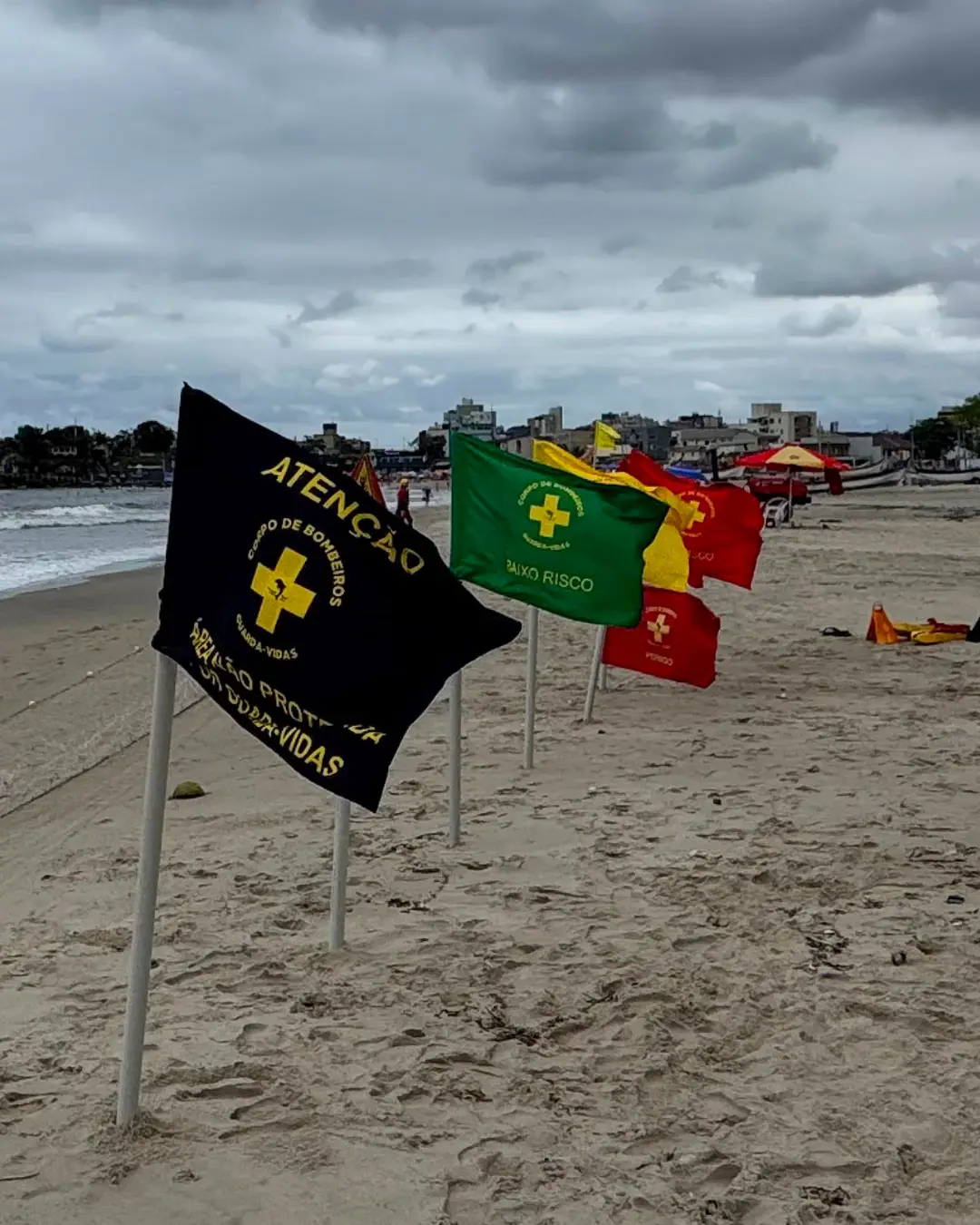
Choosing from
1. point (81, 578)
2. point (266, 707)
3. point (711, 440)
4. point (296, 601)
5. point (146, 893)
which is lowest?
point (81, 578)

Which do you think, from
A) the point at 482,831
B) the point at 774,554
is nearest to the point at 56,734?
the point at 482,831

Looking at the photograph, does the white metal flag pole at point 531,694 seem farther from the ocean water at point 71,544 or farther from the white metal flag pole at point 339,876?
the ocean water at point 71,544

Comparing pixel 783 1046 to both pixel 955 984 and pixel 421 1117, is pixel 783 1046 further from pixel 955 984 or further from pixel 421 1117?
pixel 421 1117

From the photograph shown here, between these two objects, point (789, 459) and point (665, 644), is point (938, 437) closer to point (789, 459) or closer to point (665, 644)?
point (789, 459)

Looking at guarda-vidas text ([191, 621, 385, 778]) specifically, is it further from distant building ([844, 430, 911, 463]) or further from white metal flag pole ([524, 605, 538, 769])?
distant building ([844, 430, 911, 463])

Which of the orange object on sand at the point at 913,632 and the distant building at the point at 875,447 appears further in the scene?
the distant building at the point at 875,447

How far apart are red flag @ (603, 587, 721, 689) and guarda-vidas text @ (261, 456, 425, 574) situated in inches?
249

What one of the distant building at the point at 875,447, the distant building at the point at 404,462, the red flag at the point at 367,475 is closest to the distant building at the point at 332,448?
the red flag at the point at 367,475

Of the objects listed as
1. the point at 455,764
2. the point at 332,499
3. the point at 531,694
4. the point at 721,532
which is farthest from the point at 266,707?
the point at 721,532

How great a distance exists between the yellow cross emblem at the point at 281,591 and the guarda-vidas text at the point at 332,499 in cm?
17

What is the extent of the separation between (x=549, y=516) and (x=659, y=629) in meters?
2.64

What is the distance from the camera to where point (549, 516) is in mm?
7824

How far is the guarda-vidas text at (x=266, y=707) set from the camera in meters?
3.80

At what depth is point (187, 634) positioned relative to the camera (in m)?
3.85
